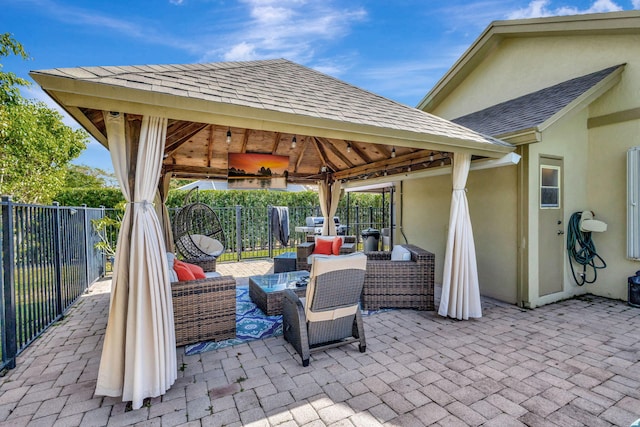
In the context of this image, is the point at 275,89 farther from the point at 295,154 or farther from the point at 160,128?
the point at 295,154

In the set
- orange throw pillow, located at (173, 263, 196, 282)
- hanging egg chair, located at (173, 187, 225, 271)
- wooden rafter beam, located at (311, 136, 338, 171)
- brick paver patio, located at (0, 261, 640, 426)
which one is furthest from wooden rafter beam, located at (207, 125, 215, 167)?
brick paver patio, located at (0, 261, 640, 426)

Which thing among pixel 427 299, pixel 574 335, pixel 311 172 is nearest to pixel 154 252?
pixel 427 299

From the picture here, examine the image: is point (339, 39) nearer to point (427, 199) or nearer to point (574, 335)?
point (427, 199)

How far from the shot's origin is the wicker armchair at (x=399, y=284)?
5094mm

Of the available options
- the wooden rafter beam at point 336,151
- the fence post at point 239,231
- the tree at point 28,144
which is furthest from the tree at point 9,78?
the wooden rafter beam at point 336,151

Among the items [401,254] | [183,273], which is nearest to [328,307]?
[183,273]

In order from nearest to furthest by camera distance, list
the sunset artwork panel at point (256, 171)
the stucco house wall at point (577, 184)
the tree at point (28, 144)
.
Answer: the stucco house wall at point (577, 184), the sunset artwork panel at point (256, 171), the tree at point (28, 144)

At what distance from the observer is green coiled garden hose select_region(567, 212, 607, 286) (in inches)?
234

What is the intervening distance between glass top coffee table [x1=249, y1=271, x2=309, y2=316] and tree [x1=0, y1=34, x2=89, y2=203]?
9291 mm

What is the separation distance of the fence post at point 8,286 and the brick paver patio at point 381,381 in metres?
0.23

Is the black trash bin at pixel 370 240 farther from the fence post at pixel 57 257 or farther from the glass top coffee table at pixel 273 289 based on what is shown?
the fence post at pixel 57 257

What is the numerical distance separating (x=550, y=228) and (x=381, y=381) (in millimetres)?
4789

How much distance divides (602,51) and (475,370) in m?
7.30

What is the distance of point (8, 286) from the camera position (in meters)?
3.31
